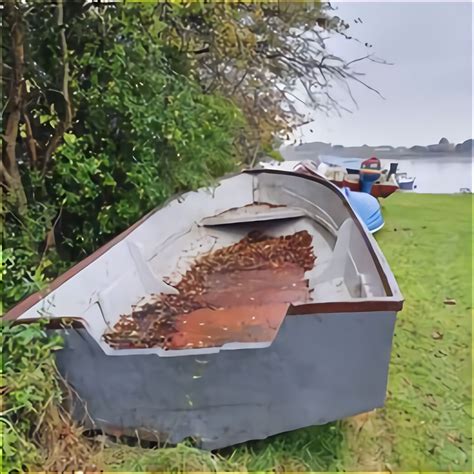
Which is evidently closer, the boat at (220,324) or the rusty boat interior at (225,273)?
the boat at (220,324)

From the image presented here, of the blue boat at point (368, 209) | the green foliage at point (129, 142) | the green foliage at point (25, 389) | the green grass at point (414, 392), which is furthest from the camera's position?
the blue boat at point (368, 209)

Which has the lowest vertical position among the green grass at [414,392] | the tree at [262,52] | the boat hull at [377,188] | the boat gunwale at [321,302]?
the green grass at [414,392]

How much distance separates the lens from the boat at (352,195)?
4.13 ft

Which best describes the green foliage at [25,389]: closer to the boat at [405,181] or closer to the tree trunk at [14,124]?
the tree trunk at [14,124]

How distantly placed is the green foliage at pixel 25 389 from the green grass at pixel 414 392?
0.15 meters

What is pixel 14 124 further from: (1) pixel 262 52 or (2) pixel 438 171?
(2) pixel 438 171

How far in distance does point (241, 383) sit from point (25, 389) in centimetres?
36

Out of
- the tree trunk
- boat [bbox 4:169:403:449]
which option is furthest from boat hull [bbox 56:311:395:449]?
the tree trunk

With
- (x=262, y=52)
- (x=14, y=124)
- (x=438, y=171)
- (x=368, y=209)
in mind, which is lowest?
(x=368, y=209)

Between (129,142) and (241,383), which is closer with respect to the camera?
(241,383)

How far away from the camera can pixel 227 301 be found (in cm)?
110

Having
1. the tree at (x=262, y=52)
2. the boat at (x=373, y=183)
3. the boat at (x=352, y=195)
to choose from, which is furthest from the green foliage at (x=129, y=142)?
the boat at (x=373, y=183)

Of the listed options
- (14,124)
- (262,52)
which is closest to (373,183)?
(262,52)

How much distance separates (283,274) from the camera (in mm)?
1198
